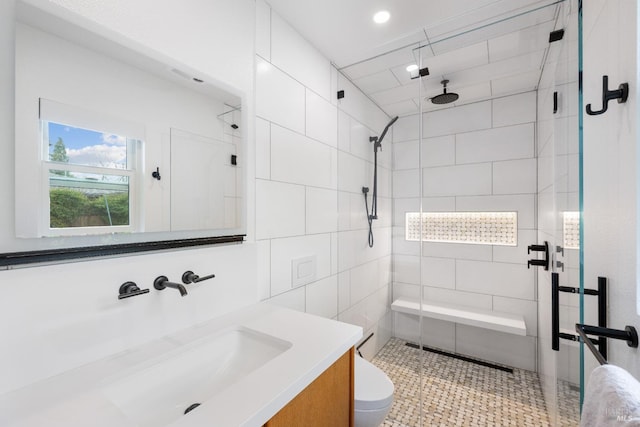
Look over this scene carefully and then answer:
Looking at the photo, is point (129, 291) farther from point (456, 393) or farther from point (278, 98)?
point (456, 393)

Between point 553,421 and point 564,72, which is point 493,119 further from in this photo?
point 553,421

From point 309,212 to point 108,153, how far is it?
1.06m

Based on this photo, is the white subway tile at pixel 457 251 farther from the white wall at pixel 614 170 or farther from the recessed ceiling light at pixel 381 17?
the recessed ceiling light at pixel 381 17

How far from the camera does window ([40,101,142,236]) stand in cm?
75

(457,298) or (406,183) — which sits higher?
(406,183)

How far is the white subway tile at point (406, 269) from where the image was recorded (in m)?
2.47

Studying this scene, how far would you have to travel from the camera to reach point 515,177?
2.20 m

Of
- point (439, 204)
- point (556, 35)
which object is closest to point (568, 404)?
point (439, 204)

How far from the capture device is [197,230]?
3.71 feet

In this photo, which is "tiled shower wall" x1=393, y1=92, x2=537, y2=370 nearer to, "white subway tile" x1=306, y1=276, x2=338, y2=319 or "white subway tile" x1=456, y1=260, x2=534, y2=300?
"white subway tile" x1=456, y1=260, x2=534, y2=300

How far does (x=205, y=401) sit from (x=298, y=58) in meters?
1.75

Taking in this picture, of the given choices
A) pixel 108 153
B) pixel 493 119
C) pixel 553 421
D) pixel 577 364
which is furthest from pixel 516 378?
pixel 108 153

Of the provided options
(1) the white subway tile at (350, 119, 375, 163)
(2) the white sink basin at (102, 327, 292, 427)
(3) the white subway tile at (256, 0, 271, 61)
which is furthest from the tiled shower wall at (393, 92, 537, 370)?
(2) the white sink basin at (102, 327, 292, 427)

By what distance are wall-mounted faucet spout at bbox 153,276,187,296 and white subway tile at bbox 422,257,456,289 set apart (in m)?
2.08
